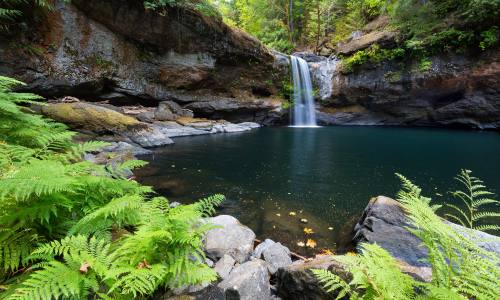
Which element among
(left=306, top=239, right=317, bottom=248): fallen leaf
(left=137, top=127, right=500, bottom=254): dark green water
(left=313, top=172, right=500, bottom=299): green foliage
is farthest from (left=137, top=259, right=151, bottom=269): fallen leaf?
(left=306, top=239, right=317, bottom=248): fallen leaf

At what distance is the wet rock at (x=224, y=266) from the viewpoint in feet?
8.15

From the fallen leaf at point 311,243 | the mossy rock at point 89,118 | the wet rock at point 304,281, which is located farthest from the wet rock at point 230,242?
the mossy rock at point 89,118

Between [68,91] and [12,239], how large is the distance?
14714mm

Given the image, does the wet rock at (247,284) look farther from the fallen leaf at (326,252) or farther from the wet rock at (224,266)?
the fallen leaf at (326,252)

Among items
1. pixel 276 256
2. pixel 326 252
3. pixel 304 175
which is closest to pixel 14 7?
pixel 304 175

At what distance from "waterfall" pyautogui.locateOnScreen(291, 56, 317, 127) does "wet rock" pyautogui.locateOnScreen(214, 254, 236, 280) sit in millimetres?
19055

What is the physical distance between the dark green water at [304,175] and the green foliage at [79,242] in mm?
2513

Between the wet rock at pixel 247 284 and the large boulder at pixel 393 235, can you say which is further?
the large boulder at pixel 393 235

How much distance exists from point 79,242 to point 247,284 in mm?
1295

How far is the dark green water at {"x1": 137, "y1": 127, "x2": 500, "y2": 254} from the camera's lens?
A: 484cm

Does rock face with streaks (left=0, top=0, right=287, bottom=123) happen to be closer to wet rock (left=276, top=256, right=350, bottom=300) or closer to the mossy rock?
the mossy rock

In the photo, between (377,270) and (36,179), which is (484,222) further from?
(36,179)

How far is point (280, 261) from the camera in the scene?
126 inches

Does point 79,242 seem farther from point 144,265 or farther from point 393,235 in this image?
point 393,235
